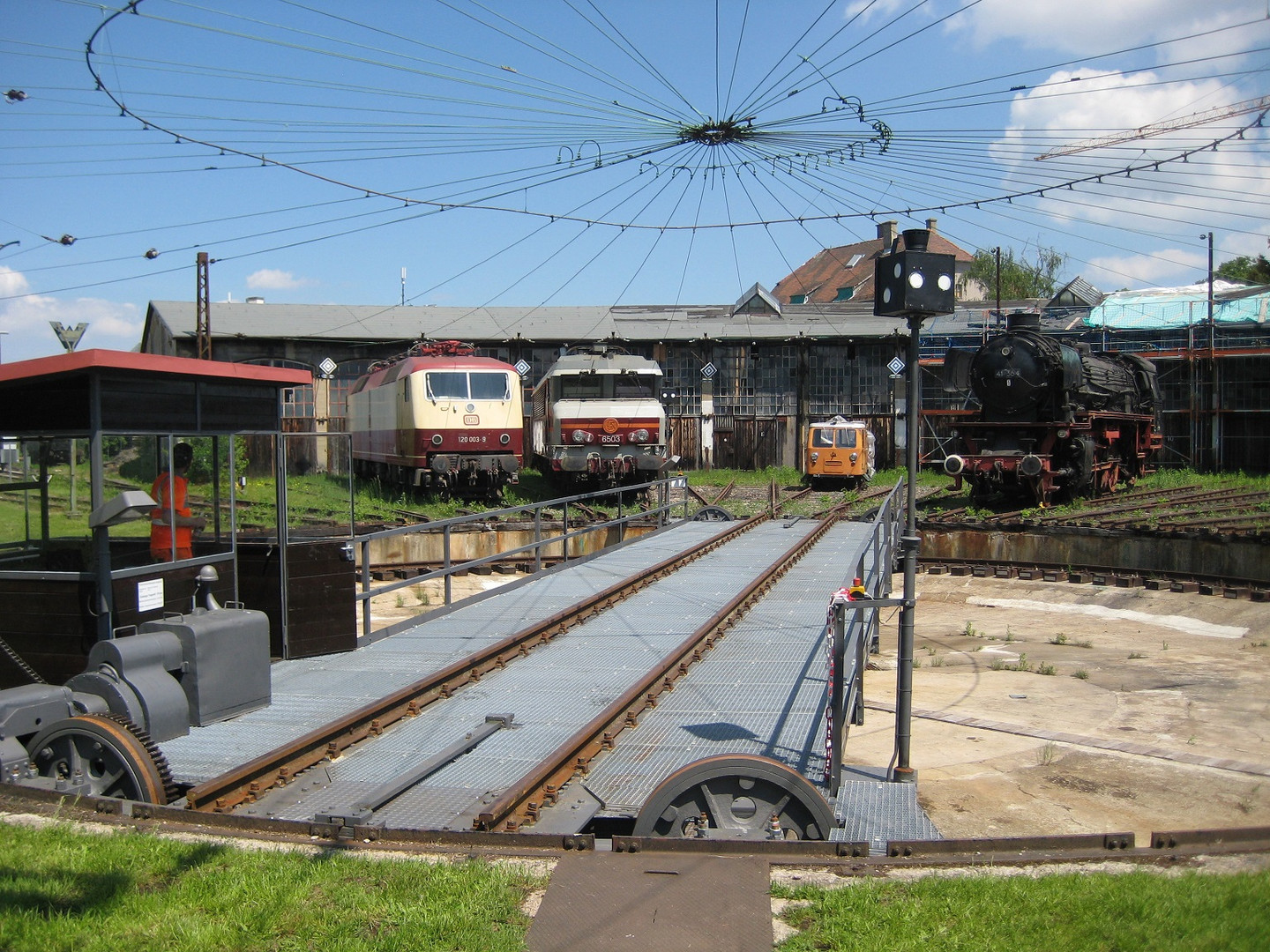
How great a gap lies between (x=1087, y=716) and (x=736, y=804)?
621 centimetres

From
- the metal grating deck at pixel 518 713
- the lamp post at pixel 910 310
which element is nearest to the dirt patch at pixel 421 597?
the metal grating deck at pixel 518 713

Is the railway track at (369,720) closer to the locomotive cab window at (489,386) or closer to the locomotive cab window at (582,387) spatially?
the locomotive cab window at (489,386)

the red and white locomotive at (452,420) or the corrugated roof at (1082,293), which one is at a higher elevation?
the corrugated roof at (1082,293)

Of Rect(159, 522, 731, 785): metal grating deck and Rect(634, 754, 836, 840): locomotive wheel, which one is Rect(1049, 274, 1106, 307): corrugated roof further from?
Rect(634, 754, 836, 840): locomotive wheel

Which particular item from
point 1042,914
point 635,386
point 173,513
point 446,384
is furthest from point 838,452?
point 1042,914

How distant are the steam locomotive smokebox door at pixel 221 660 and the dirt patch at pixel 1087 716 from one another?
4683 mm

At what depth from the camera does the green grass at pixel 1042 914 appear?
139 inches

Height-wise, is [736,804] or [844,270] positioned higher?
[844,270]

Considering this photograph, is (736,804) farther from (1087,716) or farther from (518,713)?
(1087,716)

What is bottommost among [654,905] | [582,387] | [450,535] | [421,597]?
[421,597]

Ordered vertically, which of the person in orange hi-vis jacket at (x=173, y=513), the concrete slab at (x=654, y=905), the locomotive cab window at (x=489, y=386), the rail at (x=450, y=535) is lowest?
the concrete slab at (x=654, y=905)

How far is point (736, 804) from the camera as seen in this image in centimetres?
497

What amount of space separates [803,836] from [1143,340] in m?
35.7

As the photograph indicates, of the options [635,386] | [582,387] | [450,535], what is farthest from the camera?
[635,386]
